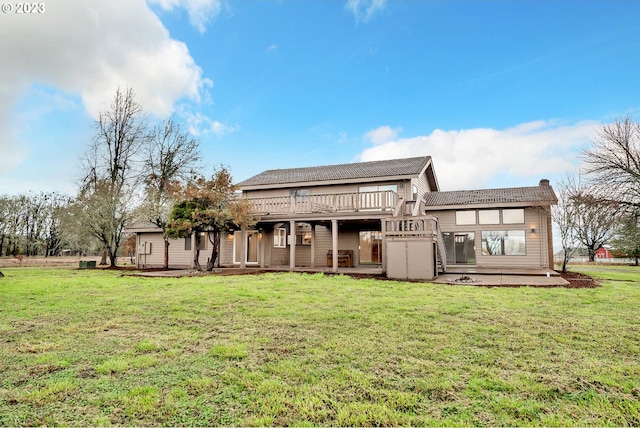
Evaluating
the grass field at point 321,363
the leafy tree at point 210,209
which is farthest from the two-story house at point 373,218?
the grass field at point 321,363

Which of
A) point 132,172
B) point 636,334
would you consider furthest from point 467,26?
point 132,172

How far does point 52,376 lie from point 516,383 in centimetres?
471

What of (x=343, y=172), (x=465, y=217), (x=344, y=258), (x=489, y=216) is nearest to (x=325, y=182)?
(x=343, y=172)

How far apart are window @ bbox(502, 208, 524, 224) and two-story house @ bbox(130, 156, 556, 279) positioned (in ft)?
0.15

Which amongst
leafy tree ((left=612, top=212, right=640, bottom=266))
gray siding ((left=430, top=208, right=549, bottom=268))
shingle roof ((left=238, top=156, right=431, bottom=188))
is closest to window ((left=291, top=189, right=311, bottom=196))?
shingle roof ((left=238, top=156, right=431, bottom=188))

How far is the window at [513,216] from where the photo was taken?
18219 millimetres

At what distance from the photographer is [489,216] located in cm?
1875

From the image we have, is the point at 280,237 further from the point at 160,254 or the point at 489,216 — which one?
the point at 489,216

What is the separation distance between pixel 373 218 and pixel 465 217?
7267mm

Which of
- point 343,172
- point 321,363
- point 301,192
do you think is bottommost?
point 321,363

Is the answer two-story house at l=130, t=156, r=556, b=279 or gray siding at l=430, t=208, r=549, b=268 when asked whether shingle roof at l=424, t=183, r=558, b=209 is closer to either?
two-story house at l=130, t=156, r=556, b=279

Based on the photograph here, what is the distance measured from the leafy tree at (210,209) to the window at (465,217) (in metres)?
11.1

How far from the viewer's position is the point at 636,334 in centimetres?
523

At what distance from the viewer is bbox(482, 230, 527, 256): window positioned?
59.7 feet
